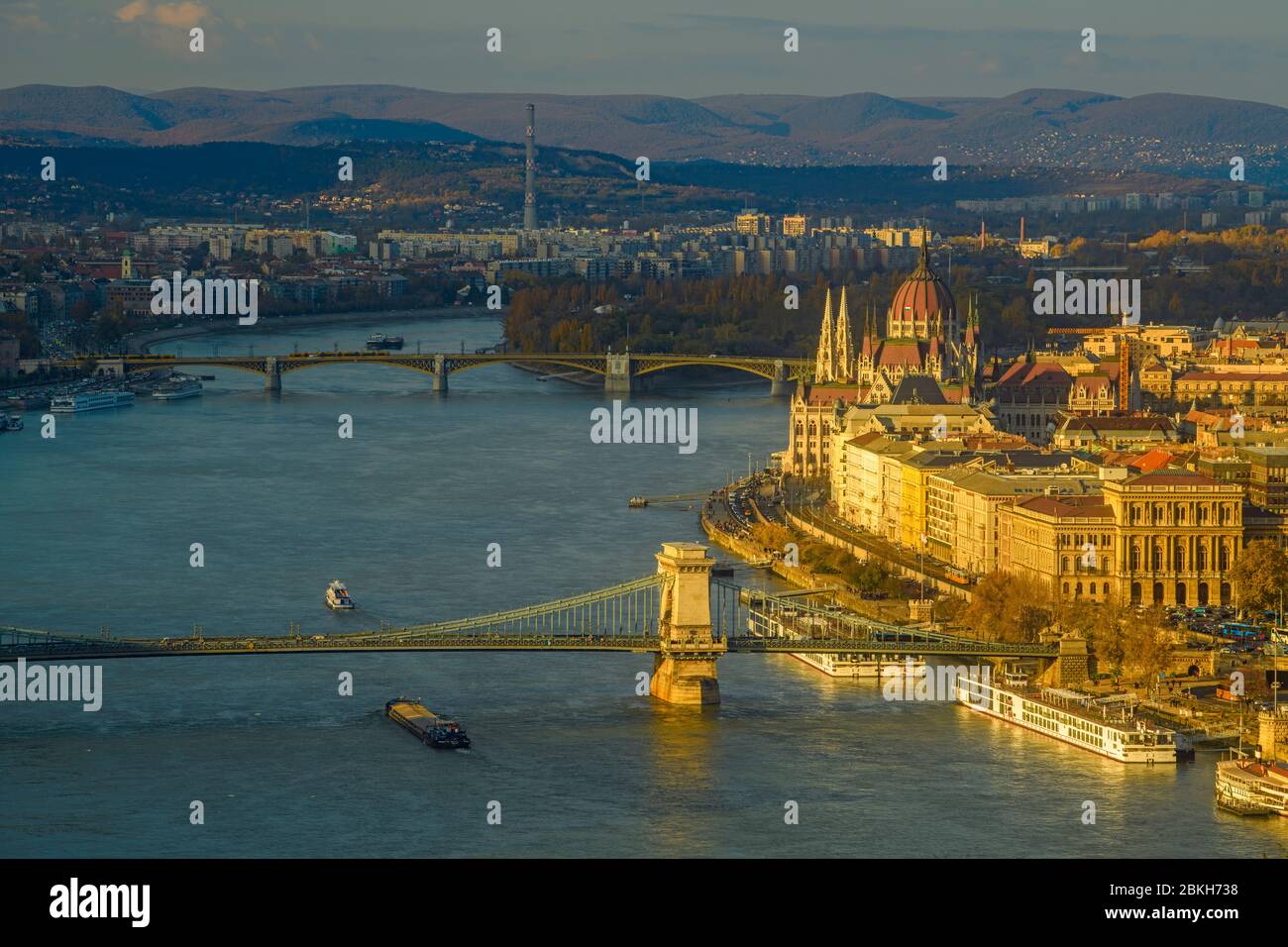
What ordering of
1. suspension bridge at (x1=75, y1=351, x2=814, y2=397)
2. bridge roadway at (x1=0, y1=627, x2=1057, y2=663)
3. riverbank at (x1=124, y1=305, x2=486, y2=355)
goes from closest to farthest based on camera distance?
bridge roadway at (x1=0, y1=627, x2=1057, y2=663)
suspension bridge at (x1=75, y1=351, x2=814, y2=397)
riverbank at (x1=124, y1=305, x2=486, y2=355)

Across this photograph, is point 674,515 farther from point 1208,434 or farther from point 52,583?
point 52,583

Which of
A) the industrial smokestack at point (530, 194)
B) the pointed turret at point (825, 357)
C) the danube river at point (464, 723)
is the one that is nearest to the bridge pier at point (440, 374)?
the pointed turret at point (825, 357)

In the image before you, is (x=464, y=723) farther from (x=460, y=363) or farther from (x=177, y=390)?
(x=460, y=363)

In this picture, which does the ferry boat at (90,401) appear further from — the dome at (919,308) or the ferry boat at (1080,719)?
the ferry boat at (1080,719)

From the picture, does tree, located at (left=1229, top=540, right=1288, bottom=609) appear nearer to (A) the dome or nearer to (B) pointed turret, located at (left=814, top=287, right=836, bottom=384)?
(B) pointed turret, located at (left=814, top=287, right=836, bottom=384)

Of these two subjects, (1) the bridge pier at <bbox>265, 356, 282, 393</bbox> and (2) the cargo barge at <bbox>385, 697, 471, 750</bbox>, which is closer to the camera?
(2) the cargo barge at <bbox>385, 697, 471, 750</bbox>

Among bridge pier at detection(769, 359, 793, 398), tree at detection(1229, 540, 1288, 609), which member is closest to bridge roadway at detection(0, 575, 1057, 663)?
tree at detection(1229, 540, 1288, 609)
